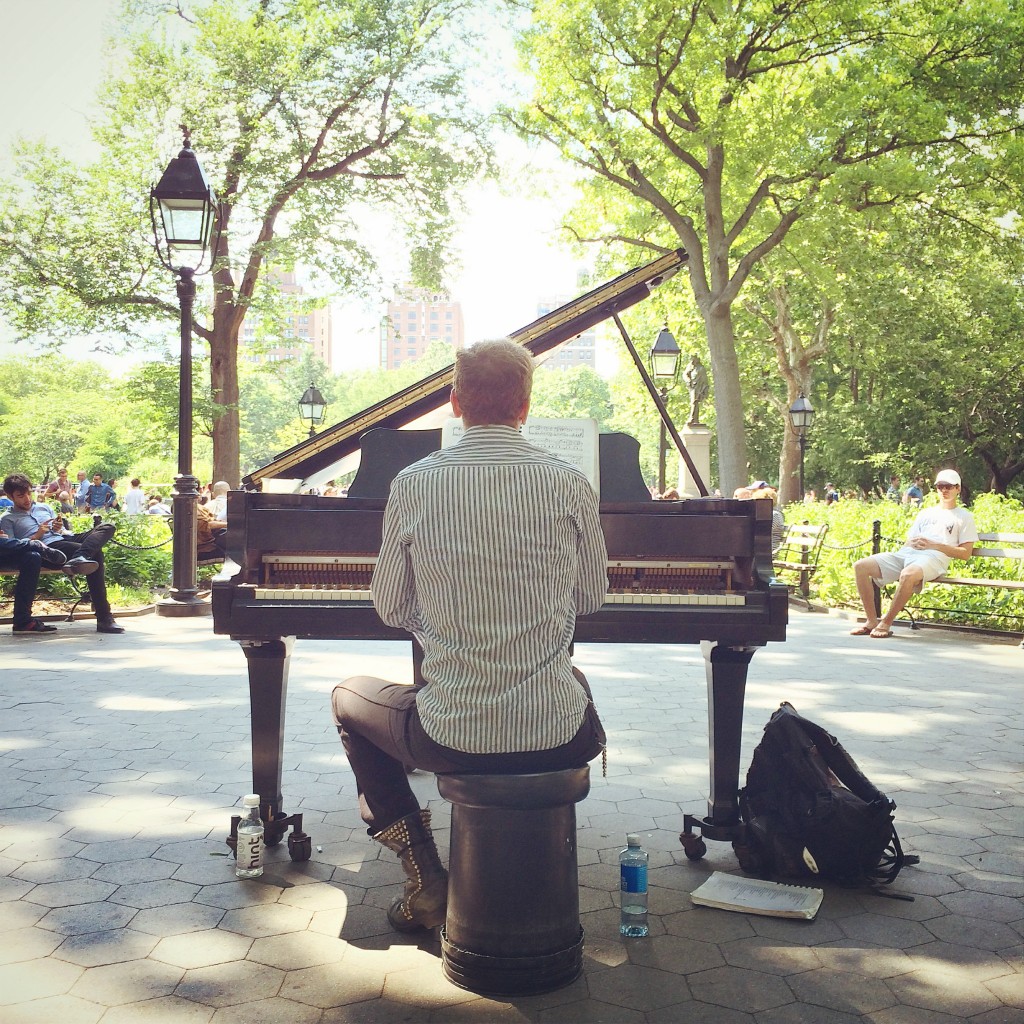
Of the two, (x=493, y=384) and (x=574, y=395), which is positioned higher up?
(x=574, y=395)

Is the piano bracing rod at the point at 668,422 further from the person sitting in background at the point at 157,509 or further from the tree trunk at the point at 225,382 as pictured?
the person sitting in background at the point at 157,509

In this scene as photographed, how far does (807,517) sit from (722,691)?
14.5 m

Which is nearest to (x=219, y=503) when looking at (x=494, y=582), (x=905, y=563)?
(x=905, y=563)

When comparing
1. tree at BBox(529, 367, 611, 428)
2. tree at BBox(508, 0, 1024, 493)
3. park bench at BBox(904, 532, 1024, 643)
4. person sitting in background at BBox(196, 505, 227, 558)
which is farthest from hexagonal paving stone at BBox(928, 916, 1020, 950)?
tree at BBox(529, 367, 611, 428)

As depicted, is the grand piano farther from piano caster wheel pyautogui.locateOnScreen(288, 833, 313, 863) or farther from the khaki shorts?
the khaki shorts

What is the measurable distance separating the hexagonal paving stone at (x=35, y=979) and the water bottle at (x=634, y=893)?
177 centimetres

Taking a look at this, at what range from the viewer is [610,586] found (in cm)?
412

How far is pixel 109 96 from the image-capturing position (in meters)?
23.7

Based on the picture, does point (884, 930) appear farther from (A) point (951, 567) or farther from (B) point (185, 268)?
(B) point (185, 268)

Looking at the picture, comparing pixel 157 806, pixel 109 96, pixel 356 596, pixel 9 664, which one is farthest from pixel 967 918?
pixel 109 96

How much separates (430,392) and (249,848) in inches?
88.2

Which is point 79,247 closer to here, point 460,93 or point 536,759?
point 460,93

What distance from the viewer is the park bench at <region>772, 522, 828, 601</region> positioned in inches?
571

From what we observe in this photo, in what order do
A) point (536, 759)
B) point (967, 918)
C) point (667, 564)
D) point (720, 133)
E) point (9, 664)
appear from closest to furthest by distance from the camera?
point (536, 759), point (967, 918), point (667, 564), point (9, 664), point (720, 133)
